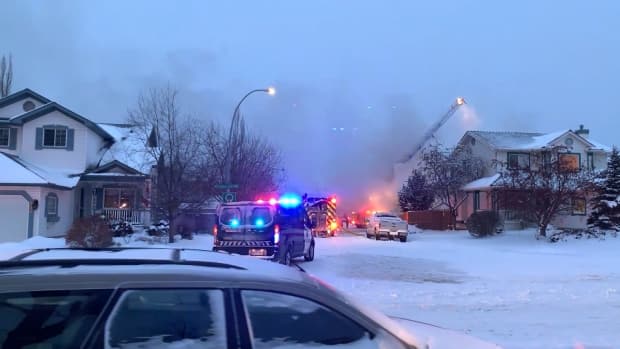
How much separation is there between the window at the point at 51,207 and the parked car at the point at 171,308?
27.1 metres

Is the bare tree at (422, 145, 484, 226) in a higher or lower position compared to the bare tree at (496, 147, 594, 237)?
higher

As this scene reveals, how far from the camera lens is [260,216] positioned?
53.8 ft

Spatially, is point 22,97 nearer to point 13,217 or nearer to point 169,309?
point 13,217

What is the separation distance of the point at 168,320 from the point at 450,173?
44168 mm

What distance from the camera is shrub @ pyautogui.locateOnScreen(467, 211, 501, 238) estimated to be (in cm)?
3112

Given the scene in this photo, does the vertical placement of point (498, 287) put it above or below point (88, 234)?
below

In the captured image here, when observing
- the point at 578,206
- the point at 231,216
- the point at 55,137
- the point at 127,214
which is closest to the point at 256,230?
the point at 231,216

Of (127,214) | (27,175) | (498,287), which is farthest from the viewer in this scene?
(127,214)

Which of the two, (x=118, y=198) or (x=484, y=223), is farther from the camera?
(x=118, y=198)

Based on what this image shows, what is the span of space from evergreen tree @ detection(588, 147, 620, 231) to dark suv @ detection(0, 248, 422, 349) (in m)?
33.1

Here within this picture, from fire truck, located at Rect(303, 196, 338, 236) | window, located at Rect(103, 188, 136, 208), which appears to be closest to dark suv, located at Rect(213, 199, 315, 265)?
window, located at Rect(103, 188, 136, 208)

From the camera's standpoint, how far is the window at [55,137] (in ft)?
99.6

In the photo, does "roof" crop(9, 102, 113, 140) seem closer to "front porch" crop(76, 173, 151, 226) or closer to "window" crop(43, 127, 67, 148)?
"window" crop(43, 127, 67, 148)

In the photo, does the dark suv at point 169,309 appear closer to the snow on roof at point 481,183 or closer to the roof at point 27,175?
the roof at point 27,175
